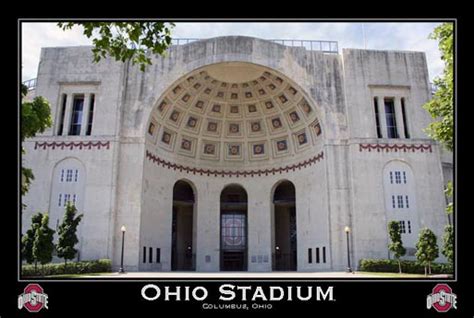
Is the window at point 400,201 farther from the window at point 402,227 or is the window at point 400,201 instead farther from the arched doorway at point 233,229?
the arched doorway at point 233,229

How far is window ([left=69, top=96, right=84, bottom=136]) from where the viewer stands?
36000 millimetres

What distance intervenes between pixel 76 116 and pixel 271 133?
17753 millimetres

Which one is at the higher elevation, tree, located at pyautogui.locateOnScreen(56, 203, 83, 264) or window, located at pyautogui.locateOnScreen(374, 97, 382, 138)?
window, located at pyautogui.locateOnScreen(374, 97, 382, 138)

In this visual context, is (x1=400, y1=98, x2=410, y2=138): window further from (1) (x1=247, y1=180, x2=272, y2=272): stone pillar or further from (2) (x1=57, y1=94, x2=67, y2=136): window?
(2) (x1=57, y1=94, x2=67, y2=136): window

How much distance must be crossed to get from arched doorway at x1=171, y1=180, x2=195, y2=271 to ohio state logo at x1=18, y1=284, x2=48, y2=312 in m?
35.1

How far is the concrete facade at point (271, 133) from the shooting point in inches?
1325

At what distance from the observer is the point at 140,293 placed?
22.9ft

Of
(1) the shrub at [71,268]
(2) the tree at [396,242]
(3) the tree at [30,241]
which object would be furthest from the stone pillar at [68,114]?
(2) the tree at [396,242]

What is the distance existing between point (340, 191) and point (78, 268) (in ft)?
66.8

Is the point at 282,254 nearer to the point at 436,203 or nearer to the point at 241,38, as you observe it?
the point at 436,203

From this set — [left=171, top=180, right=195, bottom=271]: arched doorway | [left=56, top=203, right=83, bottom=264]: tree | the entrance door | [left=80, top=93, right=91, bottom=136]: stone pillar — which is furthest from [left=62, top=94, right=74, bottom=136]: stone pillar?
the entrance door

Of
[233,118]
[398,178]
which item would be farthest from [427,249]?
[233,118]

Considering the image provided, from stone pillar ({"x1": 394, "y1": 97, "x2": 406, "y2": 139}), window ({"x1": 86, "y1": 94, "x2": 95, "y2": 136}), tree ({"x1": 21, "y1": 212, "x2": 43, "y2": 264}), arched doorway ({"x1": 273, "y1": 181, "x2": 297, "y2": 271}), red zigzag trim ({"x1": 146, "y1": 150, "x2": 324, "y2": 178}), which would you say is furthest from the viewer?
arched doorway ({"x1": 273, "y1": 181, "x2": 297, "y2": 271})

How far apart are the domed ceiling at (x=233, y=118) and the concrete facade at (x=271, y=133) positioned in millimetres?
127
